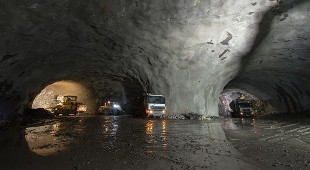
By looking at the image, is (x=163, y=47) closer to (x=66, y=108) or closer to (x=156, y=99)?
(x=156, y=99)

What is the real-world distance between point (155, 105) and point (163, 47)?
4.88 meters

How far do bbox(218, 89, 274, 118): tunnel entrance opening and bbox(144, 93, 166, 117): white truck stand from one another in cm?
1429

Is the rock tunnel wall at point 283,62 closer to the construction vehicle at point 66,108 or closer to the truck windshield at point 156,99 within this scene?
the truck windshield at point 156,99

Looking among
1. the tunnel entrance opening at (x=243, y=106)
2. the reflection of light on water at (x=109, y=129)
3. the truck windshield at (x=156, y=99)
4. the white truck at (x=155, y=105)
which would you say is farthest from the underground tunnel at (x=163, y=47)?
the tunnel entrance opening at (x=243, y=106)

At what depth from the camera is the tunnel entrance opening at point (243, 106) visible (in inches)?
1118

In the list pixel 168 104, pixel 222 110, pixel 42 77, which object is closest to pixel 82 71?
pixel 42 77

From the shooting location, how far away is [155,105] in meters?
18.1

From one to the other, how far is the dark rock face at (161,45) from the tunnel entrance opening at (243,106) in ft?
20.9

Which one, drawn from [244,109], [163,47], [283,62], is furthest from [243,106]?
[163,47]

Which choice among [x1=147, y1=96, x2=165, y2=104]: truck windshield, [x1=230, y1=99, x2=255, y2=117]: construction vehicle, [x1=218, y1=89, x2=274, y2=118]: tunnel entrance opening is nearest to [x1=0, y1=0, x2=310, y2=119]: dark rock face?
[x1=147, y1=96, x2=165, y2=104]: truck windshield

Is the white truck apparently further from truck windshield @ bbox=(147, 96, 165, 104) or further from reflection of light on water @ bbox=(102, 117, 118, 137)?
reflection of light on water @ bbox=(102, 117, 118, 137)

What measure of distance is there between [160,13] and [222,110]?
3233cm

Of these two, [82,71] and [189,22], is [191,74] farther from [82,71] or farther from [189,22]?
[82,71]

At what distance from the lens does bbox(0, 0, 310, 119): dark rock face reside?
1125cm
